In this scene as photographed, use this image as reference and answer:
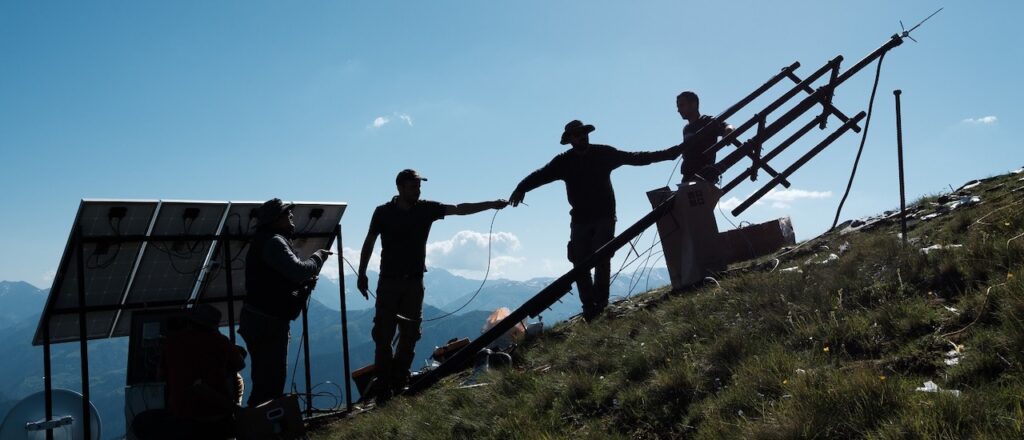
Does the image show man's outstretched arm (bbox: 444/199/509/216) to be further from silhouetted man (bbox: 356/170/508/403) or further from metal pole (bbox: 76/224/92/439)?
metal pole (bbox: 76/224/92/439)

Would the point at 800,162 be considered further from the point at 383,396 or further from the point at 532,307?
the point at 383,396

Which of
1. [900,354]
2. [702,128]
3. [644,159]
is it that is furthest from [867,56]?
[900,354]

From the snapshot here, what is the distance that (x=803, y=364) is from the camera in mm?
4707

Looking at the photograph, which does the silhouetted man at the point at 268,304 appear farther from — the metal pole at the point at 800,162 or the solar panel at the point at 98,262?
the metal pole at the point at 800,162

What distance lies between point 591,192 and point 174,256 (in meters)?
5.69

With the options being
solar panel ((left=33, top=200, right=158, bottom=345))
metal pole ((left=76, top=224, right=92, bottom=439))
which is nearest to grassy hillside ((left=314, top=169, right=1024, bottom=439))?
metal pole ((left=76, top=224, right=92, bottom=439))

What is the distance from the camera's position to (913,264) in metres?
5.95

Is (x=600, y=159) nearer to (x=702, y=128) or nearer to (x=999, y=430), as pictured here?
(x=702, y=128)

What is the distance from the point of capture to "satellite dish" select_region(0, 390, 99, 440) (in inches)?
325

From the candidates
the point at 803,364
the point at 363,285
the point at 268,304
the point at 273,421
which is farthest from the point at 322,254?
the point at 803,364

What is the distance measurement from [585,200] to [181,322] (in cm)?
530

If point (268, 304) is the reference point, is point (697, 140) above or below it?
above

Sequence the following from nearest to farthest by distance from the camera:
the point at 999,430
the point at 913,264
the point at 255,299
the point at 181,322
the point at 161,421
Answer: the point at 999,430 → the point at 913,264 → the point at 161,421 → the point at 255,299 → the point at 181,322

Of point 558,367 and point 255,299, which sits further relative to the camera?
point 255,299
